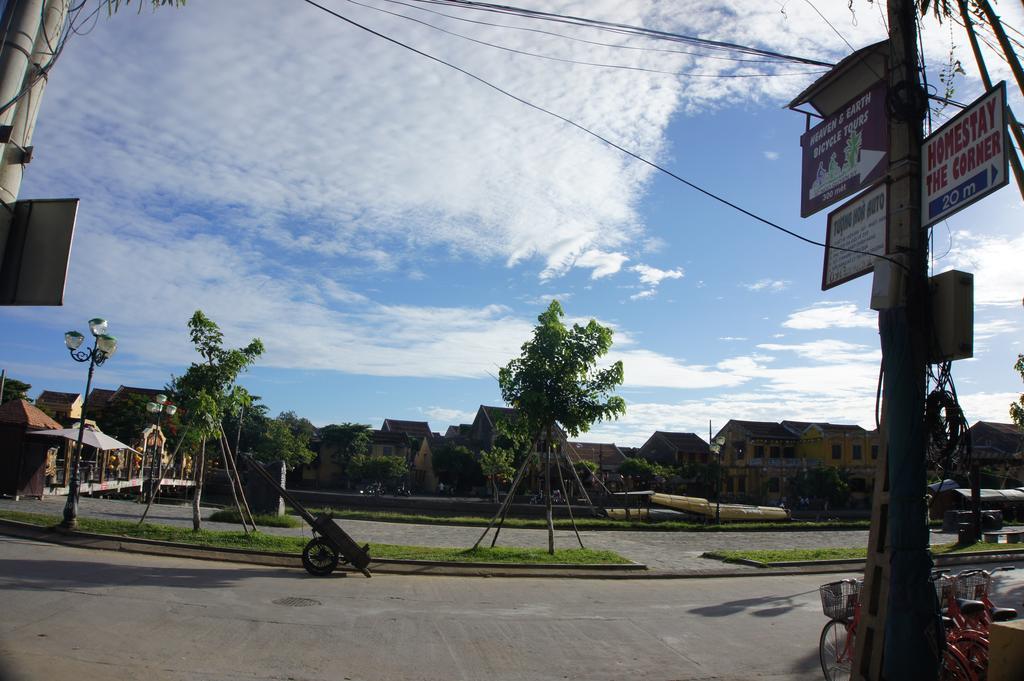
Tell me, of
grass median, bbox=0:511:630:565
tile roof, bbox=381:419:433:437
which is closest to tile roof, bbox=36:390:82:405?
tile roof, bbox=381:419:433:437

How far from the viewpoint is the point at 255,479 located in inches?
890

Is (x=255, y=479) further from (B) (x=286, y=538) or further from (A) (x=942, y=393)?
(A) (x=942, y=393)

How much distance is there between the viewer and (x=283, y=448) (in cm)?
6391

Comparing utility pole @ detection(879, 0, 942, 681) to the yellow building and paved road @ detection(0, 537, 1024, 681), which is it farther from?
the yellow building

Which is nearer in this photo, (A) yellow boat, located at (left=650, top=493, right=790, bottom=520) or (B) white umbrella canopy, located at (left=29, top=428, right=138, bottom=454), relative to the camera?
(B) white umbrella canopy, located at (left=29, top=428, right=138, bottom=454)

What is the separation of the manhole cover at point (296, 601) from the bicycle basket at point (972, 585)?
814cm

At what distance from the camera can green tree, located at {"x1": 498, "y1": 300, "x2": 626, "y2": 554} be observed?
16.6 meters

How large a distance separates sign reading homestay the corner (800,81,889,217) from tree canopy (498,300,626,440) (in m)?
9.50

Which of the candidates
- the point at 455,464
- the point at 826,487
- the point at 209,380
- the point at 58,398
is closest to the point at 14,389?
the point at 58,398

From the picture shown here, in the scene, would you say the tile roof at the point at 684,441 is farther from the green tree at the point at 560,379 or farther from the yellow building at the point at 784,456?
the green tree at the point at 560,379

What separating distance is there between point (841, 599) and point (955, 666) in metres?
1.09

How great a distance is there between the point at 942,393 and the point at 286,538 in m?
14.6

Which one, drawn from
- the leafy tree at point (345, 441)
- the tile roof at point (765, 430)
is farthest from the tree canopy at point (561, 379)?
the tile roof at point (765, 430)

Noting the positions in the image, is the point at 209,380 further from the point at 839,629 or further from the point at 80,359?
the point at 839,629
